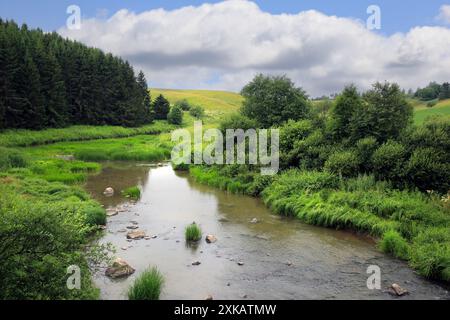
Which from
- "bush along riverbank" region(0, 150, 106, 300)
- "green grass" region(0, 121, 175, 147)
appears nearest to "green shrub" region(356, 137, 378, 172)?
"bush along riverbank" region(0, 150, 106, 300)

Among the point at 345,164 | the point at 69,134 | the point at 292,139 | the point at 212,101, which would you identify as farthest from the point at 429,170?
the point at 212,101

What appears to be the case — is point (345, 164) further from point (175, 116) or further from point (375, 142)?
point (175, 116)

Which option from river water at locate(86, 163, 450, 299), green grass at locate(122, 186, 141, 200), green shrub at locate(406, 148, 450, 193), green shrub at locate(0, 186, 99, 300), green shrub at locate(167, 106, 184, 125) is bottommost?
river water at locate(86, 163, 450, 299)

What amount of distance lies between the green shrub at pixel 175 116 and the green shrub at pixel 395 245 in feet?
309

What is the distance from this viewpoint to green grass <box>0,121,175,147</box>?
55562 mm

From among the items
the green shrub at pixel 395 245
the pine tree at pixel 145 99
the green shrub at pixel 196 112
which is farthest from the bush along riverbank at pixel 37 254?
the green shrub at pixel 196 112

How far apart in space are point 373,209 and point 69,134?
2307 inches

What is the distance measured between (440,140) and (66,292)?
21.4m

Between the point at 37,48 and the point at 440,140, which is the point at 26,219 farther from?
the point at 37,48

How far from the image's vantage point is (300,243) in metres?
19.0

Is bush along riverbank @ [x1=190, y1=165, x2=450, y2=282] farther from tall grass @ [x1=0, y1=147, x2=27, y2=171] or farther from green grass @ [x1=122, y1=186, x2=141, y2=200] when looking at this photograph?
tall grass @ [x1=0, y1=147, x2=27, y2=171]

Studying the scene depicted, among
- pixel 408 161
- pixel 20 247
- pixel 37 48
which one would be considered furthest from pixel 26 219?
pixel 37 48

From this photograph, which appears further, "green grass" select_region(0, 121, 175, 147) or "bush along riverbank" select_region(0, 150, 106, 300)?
"green grass" select_region(0, 121, 175, 147)

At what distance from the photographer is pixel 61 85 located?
71.3 m
